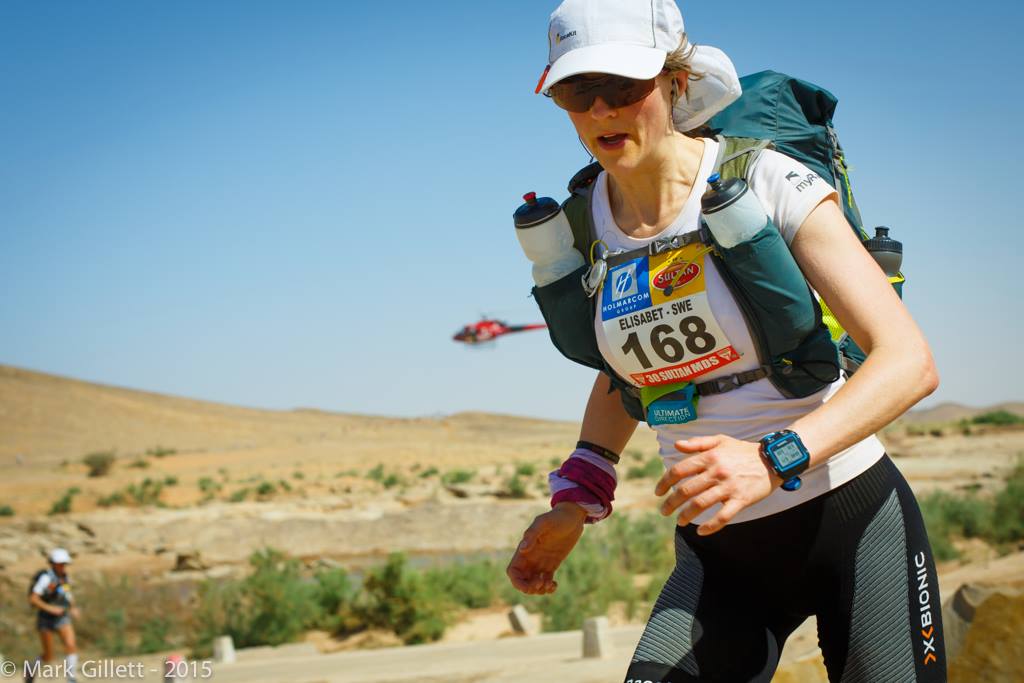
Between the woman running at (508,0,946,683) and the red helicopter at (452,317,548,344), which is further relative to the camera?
the red helicopter at (452,317,548,344)

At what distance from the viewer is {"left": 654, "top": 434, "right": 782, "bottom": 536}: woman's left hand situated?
1858mm

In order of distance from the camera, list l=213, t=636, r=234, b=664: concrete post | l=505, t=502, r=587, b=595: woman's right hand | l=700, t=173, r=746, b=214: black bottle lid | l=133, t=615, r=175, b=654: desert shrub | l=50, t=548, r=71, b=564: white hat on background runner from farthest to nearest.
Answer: l=133, t=615, r=175, b=654: desert shrub
l=50, t=548, r=71, b=564: white hat on background runner
l=213, t=636, r=234, b=664: concrete post
l=505, t=502, r=587, b=595: woman's right hand
l=700, t=173, r=746, b=214: black bottle lid

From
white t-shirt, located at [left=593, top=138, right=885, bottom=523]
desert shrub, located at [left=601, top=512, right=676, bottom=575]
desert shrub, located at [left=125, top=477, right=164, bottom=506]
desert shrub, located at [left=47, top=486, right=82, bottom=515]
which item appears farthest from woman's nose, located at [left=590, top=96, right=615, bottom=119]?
desert shrub, located at [left=47, top=486, right=82, bottom=515]

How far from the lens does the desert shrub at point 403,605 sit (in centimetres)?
1457

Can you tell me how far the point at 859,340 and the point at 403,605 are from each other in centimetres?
1341

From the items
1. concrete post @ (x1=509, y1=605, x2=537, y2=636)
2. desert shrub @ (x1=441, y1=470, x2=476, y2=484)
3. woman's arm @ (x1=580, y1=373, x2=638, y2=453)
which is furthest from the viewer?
desert shrub @ (x1=441, y1=470, x2=476, y2=484)

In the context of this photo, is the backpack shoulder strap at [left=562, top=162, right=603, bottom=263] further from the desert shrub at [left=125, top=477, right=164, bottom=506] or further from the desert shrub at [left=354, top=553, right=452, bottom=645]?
the desert shrub at [left=125, top=477, right=164, bottom=506]

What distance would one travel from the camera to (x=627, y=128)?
2314mm

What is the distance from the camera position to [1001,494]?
723 inches

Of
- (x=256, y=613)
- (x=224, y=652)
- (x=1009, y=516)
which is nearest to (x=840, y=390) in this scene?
(x=224, y=652)

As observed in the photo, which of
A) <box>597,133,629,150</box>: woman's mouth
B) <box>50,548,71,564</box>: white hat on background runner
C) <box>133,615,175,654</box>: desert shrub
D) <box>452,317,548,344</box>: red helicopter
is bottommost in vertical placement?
<box>133,615,175,654</box>: desert shrub

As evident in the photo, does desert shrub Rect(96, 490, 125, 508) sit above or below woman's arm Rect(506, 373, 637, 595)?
above

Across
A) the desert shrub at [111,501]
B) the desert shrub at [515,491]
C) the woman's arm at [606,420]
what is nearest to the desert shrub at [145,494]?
the desert shrub at [111,501]

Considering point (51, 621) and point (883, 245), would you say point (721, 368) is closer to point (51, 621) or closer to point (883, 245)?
point (883, 245)
